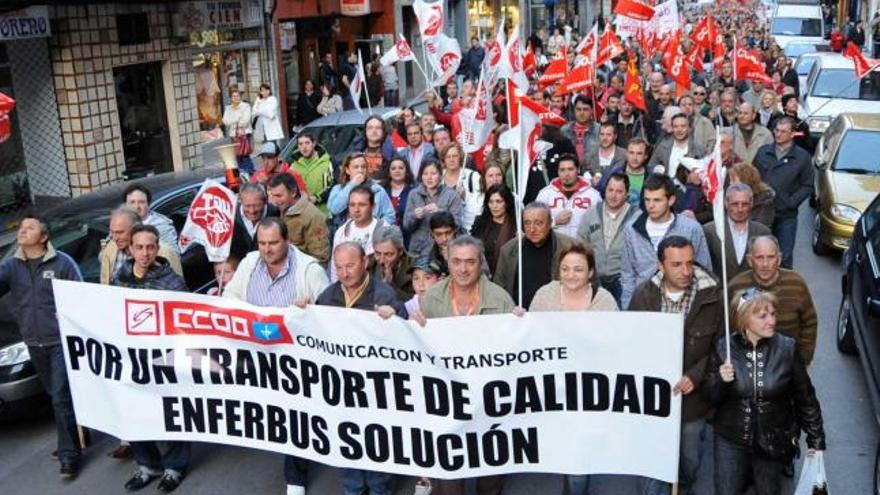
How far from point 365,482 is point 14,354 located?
274 centimetres

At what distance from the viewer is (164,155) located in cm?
1691

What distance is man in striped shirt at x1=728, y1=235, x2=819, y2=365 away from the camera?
5.22 meters

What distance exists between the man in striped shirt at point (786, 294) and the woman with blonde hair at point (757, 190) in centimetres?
225

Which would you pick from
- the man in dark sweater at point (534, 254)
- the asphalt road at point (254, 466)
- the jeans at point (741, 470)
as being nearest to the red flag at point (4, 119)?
the asphalt road at point (254, 466)

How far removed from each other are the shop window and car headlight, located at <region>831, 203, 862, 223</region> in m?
11.3

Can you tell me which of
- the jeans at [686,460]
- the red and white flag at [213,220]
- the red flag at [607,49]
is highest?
the red flag at [607,49]

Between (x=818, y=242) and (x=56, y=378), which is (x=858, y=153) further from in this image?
(x=56, y=378)

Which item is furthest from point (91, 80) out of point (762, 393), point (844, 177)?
point (762, 393)

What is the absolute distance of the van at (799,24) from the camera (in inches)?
1181

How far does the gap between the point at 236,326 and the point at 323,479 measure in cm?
136

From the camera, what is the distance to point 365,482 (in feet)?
18.3

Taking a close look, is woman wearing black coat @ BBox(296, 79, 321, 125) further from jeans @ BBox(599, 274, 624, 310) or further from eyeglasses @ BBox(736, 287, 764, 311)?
eyeglasses @ BBox(736, 287, 764, 311)

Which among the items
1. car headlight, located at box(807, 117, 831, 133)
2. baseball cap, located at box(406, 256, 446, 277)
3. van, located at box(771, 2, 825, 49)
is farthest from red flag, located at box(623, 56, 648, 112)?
van, located at box(771, 2, 825, 49)

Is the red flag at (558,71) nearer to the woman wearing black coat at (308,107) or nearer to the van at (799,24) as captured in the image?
the woman wearing black coat at (308,107)
